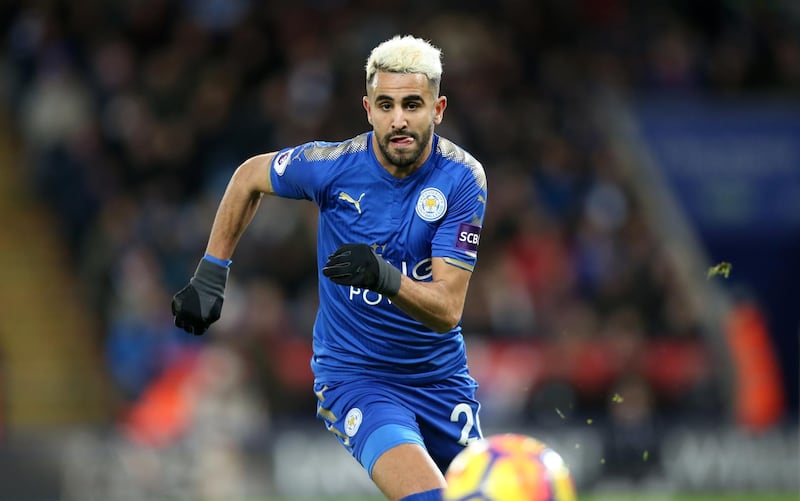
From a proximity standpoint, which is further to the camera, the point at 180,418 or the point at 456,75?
the point at 456,75

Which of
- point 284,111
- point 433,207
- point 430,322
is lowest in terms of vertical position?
point 430,322

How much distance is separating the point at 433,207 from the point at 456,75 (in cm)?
1069

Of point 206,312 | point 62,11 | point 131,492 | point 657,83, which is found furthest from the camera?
point 657,83

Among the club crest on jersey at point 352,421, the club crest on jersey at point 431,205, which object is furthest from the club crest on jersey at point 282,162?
the club crest on jersey at point 352,421

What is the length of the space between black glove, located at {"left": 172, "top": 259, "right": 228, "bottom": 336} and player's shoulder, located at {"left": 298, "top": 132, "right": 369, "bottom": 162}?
0.68m

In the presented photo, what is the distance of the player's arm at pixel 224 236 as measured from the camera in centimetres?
663

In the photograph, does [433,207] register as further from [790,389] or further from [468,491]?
[790,389]

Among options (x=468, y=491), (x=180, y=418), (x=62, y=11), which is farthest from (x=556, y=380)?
(x=468, y=491)

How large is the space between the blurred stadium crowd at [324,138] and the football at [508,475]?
8.38 meters

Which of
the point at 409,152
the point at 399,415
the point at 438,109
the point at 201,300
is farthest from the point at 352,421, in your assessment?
the point at 438,109

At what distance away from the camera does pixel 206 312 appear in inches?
259

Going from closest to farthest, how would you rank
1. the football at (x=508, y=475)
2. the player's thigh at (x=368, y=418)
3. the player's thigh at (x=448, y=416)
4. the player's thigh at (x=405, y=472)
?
the football at (x=508, y=475)
the player's thigh at (x=405, y=472)
the player's thigh at (x=368, y=418)
the player's thigh at (x=448, y=416)

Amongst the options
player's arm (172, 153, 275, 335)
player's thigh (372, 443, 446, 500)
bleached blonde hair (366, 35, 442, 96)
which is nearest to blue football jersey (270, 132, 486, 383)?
player's arm (172, 153, 275, 335)

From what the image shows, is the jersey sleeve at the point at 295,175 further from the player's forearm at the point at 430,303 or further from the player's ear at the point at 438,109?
the player's forearm at the point at 430,303
